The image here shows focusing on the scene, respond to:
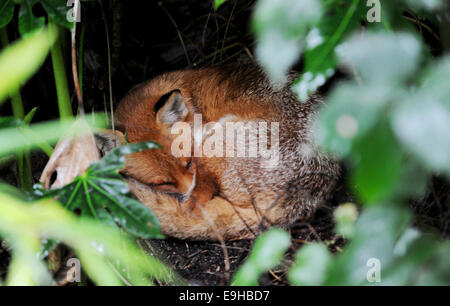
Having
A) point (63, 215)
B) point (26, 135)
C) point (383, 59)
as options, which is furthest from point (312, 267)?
point (26, 135)

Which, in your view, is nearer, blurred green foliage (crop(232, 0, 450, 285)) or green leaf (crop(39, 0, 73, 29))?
blurred green foliage (crop(232, 0, 450, 285))

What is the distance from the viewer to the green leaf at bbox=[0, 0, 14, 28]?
1.43 metres

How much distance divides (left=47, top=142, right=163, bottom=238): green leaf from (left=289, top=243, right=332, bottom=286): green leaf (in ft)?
1.54

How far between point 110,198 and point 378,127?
37.1 inches

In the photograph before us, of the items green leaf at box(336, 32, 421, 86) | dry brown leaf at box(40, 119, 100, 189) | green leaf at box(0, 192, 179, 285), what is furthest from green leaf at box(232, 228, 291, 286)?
dry brown leaf at box(40, 119, 100, 189)

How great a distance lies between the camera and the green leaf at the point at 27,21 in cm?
137

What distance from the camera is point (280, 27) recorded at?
84 centimetres

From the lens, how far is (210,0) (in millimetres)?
2977

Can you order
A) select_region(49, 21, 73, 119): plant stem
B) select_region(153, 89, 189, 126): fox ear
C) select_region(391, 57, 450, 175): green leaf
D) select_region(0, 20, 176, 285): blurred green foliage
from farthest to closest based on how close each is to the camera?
select_region(153, 89, 189, 126): fox ear → select_region(49, 21, 73, 119): plant stem → select_region(0, 20, 176, 285): blurred green foliage → select_region(391, 57, 450, 175): green leaf

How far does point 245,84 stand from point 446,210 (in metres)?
1.57

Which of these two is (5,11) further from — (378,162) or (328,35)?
(378,162)

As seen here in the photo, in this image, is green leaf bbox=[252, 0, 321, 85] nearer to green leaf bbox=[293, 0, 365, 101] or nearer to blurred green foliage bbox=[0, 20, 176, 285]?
green leaf bbox=[293, 0, 365, 101]
